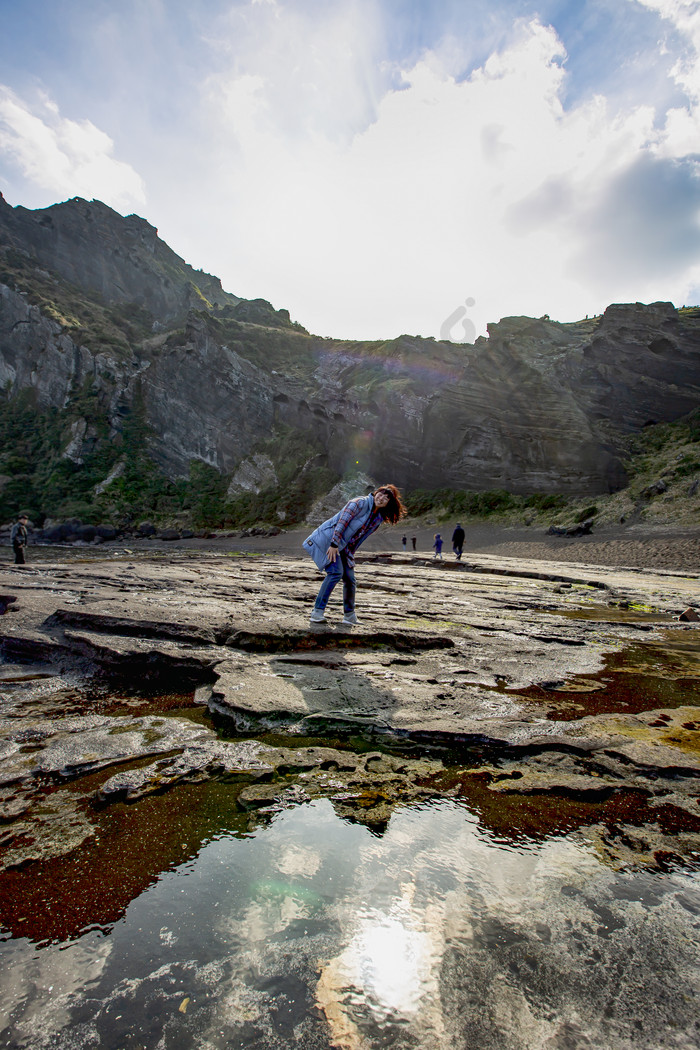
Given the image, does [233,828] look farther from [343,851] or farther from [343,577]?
[343,577]

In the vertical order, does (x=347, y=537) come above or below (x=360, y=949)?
above

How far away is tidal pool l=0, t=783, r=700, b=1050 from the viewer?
1005 millimetres

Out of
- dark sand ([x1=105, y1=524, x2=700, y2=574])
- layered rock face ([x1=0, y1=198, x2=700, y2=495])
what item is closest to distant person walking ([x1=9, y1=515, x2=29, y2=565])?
dark sand ([x1=105, y1=524, x2=700, y2=574])

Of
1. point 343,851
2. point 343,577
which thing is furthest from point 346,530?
point 343,851

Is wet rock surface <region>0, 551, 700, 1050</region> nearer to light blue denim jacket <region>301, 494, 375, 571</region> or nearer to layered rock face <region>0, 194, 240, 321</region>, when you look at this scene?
light blue denim jacket <region>301, 494, 375, 571</region>

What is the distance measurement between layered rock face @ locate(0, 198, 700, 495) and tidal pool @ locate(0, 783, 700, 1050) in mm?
34493

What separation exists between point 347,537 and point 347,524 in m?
0.15

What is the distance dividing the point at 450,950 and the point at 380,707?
5.82ft

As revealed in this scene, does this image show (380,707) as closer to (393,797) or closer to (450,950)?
(393,797)

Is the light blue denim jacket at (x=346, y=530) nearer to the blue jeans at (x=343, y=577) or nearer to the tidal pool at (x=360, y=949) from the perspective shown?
the blue jeans at (x=343, y=577)

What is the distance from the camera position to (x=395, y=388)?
41.2 metres

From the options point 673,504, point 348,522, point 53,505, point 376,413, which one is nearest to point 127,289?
point 53,505

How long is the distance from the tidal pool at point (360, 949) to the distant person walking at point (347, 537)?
3.47 m

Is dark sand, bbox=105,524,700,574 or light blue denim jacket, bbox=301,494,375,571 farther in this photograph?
dark sand, bbox=105,524,700,574
